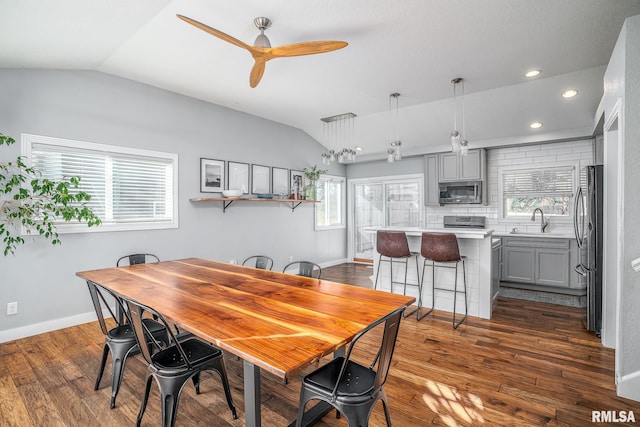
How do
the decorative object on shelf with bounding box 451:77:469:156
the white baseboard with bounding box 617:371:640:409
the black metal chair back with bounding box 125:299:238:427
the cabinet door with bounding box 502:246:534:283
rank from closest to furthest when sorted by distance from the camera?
the black metal chair back with bounding box 125:299:238:427 < the white baseboard with bounding box 617:371:640:409 < the decorative object on shelf with bounding box 451:77:469:156 < the cabinet door with bounding box 502:246:534:283

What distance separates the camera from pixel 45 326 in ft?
10.6

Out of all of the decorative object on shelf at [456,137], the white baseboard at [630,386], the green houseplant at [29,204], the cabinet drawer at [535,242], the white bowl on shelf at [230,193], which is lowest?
the white baseboard at [630,386]

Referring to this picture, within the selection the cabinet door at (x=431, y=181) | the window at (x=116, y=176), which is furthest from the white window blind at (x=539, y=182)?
the window at (x=116, y=176)

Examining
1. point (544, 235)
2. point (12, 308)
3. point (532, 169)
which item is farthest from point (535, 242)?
point (12, 308)

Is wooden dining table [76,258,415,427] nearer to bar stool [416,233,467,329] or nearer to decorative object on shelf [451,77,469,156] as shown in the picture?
bar stool [416,233,467,329]

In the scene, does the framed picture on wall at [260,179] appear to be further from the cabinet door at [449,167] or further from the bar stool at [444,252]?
the cabinet door at [449,167]

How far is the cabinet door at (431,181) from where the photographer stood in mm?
5992

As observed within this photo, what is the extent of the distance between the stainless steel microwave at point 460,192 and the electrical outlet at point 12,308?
6124 millimetres

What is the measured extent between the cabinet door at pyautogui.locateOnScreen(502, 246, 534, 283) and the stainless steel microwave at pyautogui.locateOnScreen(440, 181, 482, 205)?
102cm

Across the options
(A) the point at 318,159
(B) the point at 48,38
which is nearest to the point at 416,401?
(B) the point at 48,38

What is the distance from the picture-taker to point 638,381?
207 centimetres

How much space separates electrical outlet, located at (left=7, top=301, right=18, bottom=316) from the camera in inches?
119

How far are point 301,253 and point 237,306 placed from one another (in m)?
4.38

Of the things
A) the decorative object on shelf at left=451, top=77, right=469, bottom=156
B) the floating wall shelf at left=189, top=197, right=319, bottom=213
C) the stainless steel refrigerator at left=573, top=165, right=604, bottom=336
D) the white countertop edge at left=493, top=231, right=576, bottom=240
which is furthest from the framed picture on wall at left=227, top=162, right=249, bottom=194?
the stainless steel refrigerator at left=573, top=165, right=604, bottom=336
